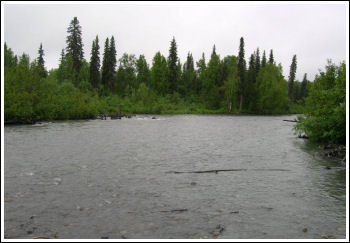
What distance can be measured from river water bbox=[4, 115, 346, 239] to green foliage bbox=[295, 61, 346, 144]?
193 centimetres

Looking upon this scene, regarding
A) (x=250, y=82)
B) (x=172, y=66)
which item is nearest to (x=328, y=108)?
(x=250, y=82)

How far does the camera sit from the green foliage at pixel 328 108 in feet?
58.5

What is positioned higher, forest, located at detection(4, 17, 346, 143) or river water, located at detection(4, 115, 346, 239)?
forest, located at detection(4, 17, 346, 143)

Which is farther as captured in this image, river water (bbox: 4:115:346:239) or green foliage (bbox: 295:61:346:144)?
green foliage (bbox: 295:61:346:144)

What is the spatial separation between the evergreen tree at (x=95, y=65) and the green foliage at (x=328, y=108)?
6360 centimetres

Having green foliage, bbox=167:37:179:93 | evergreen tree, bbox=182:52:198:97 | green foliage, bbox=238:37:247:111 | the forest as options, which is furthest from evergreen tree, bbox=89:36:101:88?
green foliage, bbox=238:37:247:111

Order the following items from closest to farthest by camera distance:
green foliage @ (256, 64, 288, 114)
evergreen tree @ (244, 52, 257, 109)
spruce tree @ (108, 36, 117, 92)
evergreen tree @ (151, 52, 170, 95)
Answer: green foliage @ (256, 64, 288, 114) → evergreen tree @ (244, 52, 257, 109) → spruce tree @ (108, 36, 117, 92) → evergreen tree @ (151, 52, 170, 95)

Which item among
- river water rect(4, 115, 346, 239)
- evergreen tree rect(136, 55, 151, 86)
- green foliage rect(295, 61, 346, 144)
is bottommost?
river water rect(4, 115, 346, 239)

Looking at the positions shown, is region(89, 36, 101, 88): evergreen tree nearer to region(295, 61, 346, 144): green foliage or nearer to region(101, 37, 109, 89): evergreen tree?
region(101, 37, 109, 89): evergreen tree

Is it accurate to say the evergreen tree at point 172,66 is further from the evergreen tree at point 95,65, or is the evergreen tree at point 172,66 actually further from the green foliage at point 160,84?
the evergreen tree at point 95,65

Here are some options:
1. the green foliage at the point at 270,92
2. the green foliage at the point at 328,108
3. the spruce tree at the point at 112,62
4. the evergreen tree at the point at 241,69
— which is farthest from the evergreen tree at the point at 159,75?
the green foliage at the point at 328,108

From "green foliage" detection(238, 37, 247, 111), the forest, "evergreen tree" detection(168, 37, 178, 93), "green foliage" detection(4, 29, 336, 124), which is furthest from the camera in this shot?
"evergreen tree" detection(168, 37, 178, 93)

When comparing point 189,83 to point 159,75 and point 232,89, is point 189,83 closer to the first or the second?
point 159,75

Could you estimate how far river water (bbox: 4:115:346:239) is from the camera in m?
7.48
